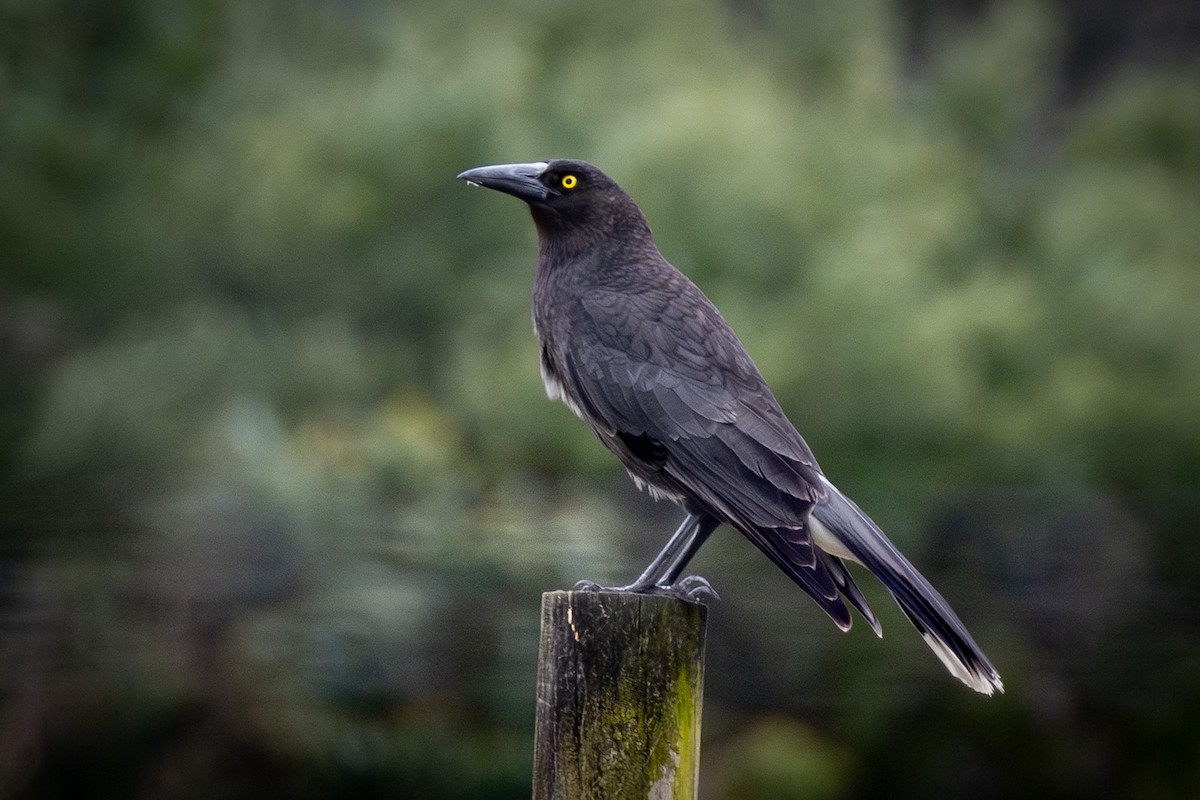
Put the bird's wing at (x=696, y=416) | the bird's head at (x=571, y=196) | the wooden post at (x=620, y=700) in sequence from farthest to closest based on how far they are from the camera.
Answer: the bird's head at (x=571, y=196), the bird's wing at (x=696, y=416), the wooden post at (x=620, y=700)

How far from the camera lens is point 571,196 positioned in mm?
4457

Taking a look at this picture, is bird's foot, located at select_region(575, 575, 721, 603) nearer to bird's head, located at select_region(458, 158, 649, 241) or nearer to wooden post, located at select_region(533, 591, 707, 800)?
wooden post, located at select_region(533, 591, 707, 800)

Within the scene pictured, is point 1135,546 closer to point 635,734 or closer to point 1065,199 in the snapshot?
point 635,734

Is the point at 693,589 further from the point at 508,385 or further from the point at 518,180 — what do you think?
the point at 508,385

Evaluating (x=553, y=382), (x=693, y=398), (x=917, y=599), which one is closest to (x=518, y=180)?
(x=553, y=382)

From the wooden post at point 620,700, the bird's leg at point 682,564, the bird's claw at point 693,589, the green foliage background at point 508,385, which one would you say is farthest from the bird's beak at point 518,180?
the green foliage background at point 508,385

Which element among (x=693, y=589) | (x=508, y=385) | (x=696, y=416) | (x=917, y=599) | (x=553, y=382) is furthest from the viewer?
(x=508, y=385)

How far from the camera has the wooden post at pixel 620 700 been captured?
3031 mm

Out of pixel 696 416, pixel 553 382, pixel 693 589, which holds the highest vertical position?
pixel 553 382

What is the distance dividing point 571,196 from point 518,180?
171 mm

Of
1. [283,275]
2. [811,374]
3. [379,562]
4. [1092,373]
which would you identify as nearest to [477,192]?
[283,275]

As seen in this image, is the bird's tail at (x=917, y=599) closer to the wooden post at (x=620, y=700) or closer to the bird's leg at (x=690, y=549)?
the bird's leg at (x=690, y=549)

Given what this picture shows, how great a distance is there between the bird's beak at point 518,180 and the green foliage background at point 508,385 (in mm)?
2181

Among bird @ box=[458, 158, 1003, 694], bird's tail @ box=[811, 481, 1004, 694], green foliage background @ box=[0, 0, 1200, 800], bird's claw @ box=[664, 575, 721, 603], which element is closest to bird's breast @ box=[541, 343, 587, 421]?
bird @ box=[458, 158, 1003, 694]
